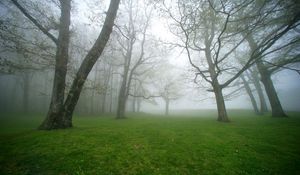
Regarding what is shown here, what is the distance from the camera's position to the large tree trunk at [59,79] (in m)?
8.57

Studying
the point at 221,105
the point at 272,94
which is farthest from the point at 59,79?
the point at 272,94

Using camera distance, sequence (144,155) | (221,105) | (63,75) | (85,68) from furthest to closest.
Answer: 1. (221,105)
2. (63,75)
3. (85,68)
4. (144,155)

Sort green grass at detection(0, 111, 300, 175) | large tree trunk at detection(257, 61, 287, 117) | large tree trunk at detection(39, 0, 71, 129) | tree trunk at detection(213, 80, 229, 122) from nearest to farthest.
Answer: green grass at detection(0, 111, 300, 175) < large tree trunk at detection(39, 0, 71, 129) < tree trunk at detection(213, 80, 229, 122) < large tree trunk at detection(257, 61, 287, 117)

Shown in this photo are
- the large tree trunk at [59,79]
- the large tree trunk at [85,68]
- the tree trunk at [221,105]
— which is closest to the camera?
the large tree trunk at [59,79]

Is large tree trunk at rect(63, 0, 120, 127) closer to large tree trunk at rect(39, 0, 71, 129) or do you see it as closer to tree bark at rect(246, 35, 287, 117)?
large tree trunk at rect(39, 0, 71, 129)

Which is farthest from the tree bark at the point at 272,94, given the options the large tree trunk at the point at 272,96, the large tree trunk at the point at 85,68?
the large tree trunk at the point at 85,68

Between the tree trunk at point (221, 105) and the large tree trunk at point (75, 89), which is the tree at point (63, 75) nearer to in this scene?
the large tree trunk at point (75, 89)

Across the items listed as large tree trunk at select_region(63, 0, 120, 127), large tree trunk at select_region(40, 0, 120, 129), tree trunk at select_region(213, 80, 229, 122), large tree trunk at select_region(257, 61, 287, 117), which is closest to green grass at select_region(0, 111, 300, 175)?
large tree trunk at select_region(40, 0, 120, 129)

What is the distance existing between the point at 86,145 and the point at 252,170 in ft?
18.1

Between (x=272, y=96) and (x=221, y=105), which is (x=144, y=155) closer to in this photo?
(x=221, y=105)

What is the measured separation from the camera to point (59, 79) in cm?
906

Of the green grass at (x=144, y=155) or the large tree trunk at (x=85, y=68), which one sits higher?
the large tree trunk at (x=85, y=68)

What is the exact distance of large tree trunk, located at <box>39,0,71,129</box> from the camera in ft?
28.1

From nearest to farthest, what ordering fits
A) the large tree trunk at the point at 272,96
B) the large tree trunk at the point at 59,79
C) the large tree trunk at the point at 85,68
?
the large tree trunk at the point at 59,79, the large tree trunk at the point at 85,68, the large tree trunk at the point at 272,96
